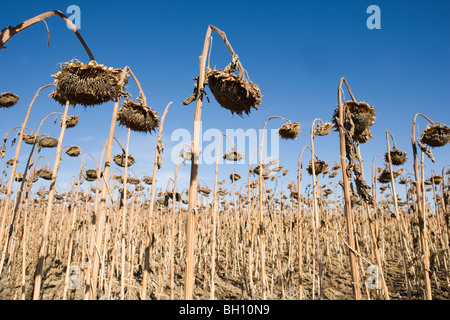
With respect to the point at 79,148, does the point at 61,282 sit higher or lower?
lower

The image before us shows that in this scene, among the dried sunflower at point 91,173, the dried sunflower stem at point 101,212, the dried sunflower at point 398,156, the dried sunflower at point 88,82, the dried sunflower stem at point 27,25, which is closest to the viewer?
the dried sunflower stem at point 27,25

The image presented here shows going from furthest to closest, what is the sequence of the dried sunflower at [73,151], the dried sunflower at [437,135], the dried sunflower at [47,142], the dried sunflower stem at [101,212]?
the dried sunflower at [73,151] → the dried sunflower at [47,142] → the dried sunflower at [437,135] → the dried sunflower stem at [101,212]

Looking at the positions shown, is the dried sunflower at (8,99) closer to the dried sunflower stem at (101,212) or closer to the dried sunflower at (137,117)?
the dried sunflower at (137,117)

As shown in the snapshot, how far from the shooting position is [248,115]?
2.60 m

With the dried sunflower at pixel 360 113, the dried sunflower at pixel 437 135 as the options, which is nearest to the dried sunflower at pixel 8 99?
the dried sunflower at pixel 360 113

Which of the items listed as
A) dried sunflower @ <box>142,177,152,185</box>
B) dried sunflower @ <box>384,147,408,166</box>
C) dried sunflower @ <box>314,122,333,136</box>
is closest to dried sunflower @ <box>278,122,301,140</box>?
dried sunflower @ <box>314,122,333,136</box>

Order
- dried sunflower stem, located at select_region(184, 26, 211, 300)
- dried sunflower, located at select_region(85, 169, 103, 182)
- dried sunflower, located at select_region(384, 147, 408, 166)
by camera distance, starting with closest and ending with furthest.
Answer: dried sunflower stem, located at select_region(184, 26, 211, 300) < dried sunflower, located at select_region(384, 147, 408, 166) < dried sunflower, located at select_region(85, 169, 103, 182)

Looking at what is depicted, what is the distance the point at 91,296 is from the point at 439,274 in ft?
38.4

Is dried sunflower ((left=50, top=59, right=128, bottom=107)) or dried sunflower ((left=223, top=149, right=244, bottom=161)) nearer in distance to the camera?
dried sunflower ((left=50, top=59, right=128, bottom=107))

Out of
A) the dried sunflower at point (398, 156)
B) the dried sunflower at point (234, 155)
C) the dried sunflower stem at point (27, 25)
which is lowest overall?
the dried sunflower stem at point (27, 25)

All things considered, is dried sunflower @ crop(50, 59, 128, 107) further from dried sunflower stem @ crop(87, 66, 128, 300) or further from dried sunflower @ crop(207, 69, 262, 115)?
dried sunflower @ crop(207, 69, 262, 115)
